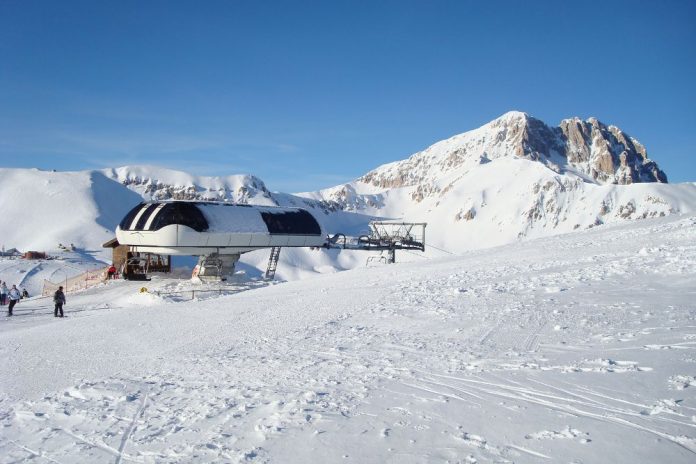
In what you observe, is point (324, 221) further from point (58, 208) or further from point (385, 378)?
point (385, 378)

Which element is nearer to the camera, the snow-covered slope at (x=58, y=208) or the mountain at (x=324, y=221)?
the snow-covered slope at (x=58, y=208)

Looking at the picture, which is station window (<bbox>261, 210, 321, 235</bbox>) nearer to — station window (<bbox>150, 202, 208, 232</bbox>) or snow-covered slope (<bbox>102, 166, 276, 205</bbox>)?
station window (<bbox>150, 202, 208, 232</bbox>)

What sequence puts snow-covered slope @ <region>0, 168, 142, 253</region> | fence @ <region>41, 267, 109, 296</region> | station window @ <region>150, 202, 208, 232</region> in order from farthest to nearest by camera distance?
snow-covered slope @ <region>0, 168, 142, 253</region>
fence @ <region>41, 267, 109, 296</region>
station window @ <region>150, 202, 208, 232</region>

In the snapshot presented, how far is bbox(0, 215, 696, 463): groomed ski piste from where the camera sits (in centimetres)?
619

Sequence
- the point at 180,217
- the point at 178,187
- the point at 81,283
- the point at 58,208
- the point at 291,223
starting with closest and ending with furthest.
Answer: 1. the point at 180,217
2. the point at 81,283
3. the point at 291,223
4. the point at 58,208
5. the point at 178,187

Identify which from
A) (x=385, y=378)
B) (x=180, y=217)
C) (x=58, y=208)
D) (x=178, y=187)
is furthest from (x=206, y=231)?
(x=178, y=187)

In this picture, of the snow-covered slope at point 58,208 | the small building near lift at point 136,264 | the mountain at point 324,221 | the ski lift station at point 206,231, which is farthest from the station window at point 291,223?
the snow-covered slope at point 58,208

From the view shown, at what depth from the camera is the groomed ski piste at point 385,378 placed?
619cm

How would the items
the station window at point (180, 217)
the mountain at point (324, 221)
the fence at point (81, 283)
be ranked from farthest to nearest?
the mountain at point (324, 221) < the fence at point (81, 283) < the station window at point (180, 217)

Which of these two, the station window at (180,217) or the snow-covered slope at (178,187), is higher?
the snow-covered slope at (178,187)

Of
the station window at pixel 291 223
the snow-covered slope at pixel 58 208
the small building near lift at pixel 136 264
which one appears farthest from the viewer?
the snow-covered slope at pixel 58 208

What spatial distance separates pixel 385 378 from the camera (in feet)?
27.7

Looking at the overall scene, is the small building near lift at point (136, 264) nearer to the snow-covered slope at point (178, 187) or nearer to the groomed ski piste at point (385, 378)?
the groomed ski piste at point (385, 378)

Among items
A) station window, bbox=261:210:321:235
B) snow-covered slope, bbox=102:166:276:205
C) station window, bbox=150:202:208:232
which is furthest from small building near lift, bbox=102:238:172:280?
snow-covered slope, bbox=102:166:276:205
